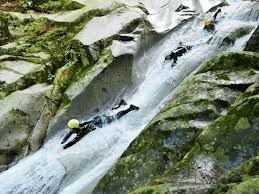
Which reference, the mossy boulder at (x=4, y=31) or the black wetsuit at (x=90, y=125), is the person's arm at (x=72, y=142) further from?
the mossy boulder at (x=4, y=31)

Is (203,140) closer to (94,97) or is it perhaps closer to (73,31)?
(94,97)

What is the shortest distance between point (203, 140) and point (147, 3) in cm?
1245

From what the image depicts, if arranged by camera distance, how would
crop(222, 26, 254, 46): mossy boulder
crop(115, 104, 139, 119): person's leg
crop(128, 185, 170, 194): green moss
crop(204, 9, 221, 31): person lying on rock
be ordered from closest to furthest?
crop(128, 185, 170, 194): green moss → crop(115, 104, 139, 119): person's leg → crop(222, 26, 254, 46): mossy boulder → crop(204, 9, 221, 31): person lying on rock

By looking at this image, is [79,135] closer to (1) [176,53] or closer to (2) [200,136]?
(1) [176,53]

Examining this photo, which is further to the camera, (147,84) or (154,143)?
(147,84)

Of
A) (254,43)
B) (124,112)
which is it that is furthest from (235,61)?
(124,112)

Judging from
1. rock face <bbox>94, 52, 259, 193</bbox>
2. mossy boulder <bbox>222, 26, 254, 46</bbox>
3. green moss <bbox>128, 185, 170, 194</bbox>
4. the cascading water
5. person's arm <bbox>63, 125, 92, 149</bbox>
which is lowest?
the cascading water

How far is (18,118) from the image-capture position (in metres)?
13.7

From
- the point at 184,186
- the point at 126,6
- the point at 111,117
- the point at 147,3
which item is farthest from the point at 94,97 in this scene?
the point at 184,186

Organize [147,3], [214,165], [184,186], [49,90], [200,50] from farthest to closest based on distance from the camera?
[147,3] → [200,50] → [49,90] → [214,165] → [184,186]

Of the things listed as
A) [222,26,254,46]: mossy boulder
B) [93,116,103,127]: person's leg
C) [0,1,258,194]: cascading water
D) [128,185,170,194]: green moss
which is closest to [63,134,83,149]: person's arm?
[0,1,258,194]: cascading water

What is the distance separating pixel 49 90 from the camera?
1428 cm

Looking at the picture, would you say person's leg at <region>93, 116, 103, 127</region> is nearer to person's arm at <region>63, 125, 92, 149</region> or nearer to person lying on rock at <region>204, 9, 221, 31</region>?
person's arm at <region>63, 125, 92, 149</region>

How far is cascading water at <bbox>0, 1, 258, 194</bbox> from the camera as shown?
36.8ft
